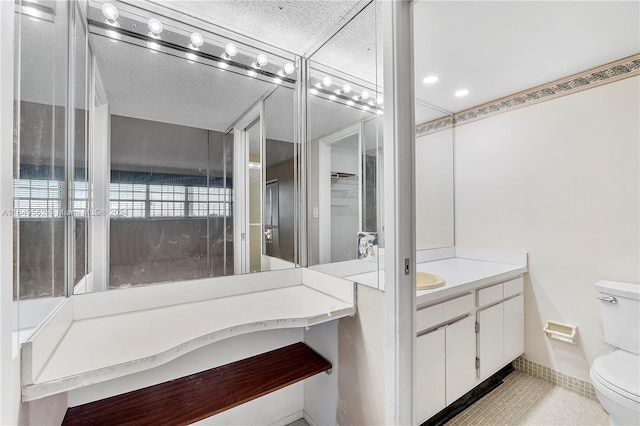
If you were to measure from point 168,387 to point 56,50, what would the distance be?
141 centimetres

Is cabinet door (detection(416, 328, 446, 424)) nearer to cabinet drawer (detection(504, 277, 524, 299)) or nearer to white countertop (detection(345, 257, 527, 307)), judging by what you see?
white countertop (detection(345, 257, 527, 307))

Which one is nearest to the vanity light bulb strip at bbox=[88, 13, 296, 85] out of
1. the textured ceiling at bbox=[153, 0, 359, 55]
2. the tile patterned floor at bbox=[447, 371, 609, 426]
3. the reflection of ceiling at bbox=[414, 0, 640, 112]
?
the textured ceiling at bbox=[153, 0, 359, 55]

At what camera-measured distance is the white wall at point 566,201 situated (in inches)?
70.6

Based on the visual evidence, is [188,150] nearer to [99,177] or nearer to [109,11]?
[99,177]

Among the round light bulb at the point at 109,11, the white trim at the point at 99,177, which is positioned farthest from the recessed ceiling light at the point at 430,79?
the white trim at the point at 99,177

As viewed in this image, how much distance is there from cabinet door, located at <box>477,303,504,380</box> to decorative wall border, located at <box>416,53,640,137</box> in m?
1.50

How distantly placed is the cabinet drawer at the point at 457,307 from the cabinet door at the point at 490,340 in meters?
0.15

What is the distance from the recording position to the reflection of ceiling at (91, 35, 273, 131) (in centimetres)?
134

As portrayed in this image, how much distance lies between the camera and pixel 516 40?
1.64 metres

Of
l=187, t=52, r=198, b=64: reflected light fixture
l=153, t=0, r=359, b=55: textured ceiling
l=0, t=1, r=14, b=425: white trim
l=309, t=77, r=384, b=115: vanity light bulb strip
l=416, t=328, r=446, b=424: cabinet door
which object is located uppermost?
l=153, t=0, r=359, b=55: textured ceiling

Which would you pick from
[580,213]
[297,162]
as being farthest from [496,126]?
[297,162]

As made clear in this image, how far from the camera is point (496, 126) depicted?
2406 mm

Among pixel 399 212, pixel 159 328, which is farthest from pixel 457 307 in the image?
pixel 159 328

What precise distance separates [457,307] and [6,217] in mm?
1955
